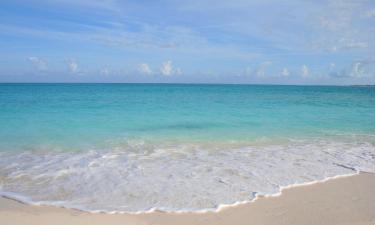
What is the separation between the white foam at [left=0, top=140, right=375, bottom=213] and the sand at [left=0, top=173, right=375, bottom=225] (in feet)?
0.63

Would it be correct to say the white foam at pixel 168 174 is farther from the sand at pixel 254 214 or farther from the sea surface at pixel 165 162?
the sand at pixel 254 214

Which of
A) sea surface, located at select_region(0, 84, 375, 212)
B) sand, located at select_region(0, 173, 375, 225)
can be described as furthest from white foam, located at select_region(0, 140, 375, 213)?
sand, located at select_region(0, 173, 375, 225)

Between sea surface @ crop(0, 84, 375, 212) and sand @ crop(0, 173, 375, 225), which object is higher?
sea surface @ crop(0, 84, 375, 212)

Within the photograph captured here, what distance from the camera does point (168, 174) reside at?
6590mm

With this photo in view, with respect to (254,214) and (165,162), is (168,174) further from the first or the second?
(254,214)

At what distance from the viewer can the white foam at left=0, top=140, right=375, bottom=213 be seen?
516 cm

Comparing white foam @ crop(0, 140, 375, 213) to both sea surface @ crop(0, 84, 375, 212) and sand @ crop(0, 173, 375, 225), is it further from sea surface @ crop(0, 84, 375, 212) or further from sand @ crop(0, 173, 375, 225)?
sand @ crop(0, 173, 375, 225)

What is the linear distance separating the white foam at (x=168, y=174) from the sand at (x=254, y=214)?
19cm

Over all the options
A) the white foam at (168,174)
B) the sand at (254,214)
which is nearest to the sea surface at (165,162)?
the white foam at (168,174)

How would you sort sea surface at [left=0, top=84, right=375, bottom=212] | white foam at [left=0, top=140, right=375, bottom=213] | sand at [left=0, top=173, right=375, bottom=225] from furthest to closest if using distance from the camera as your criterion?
sea surface at [left=0, top=84, right=375, bottom=212] < white foam at [left=0, top=140, right=375, bottom=213] < sand at [left=0, top=173, right=375, bottom=225]

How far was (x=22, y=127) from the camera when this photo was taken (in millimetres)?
12664

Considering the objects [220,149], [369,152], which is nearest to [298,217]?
[220,149]

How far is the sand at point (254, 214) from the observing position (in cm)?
441

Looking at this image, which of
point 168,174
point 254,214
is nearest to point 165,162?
point 168,174
